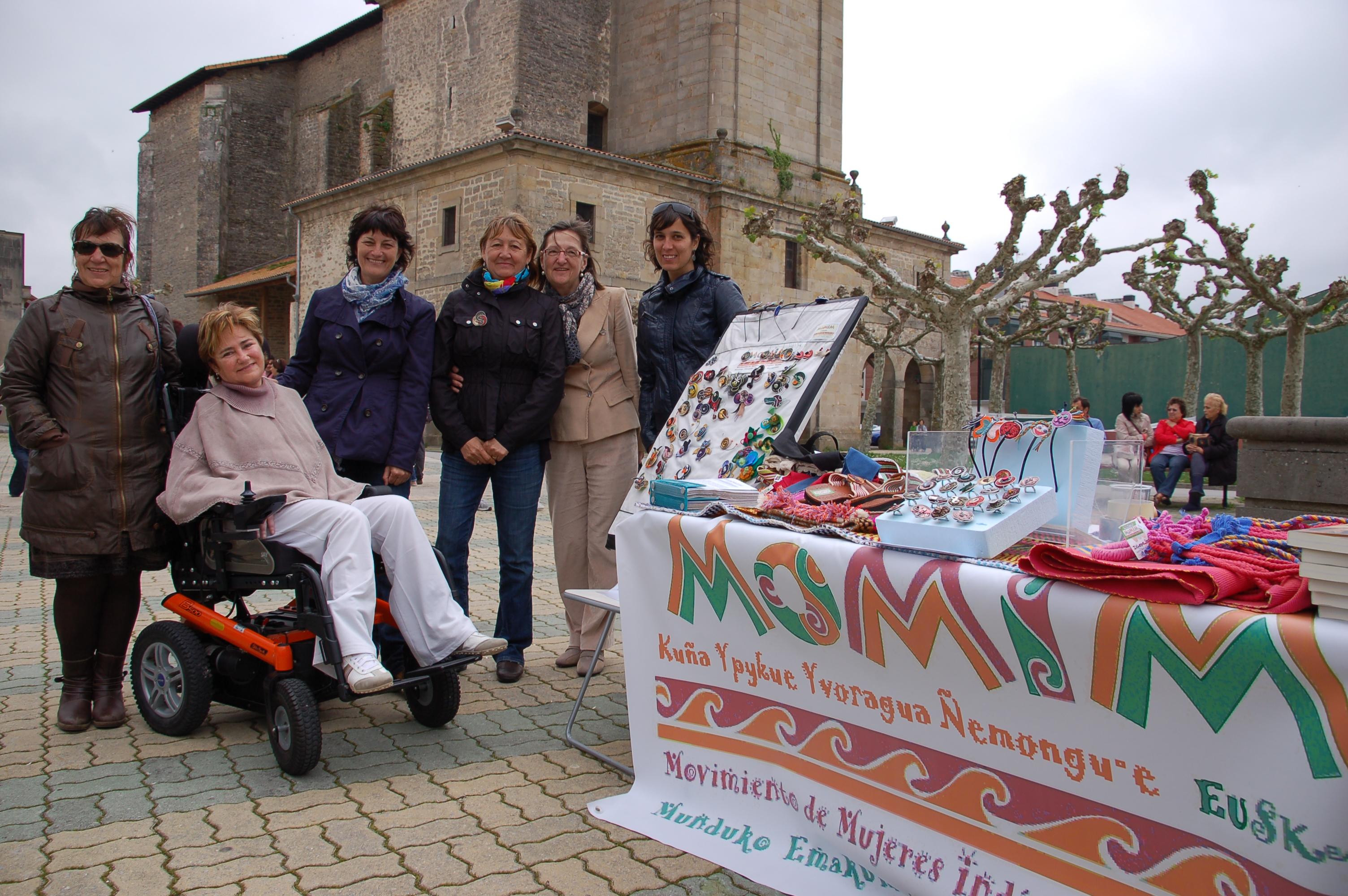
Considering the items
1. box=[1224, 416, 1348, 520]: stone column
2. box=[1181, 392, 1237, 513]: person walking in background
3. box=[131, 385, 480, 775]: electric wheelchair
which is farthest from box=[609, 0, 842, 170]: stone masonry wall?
box=[131, 385, 480, 775]: electric wheelchair

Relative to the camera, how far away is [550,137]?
27.4 m

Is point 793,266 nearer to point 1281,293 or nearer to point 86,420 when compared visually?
point 1281,293

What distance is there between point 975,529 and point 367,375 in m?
2.78

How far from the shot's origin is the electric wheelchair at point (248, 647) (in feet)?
9.84

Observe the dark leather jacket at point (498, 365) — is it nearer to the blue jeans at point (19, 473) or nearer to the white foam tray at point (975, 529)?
the white foam tray at point (975, 529)

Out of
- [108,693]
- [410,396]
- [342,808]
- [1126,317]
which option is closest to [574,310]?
[410,396]

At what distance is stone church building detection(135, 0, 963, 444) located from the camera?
80.0 feet

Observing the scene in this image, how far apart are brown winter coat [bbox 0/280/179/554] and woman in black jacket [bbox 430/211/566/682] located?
44.3 inches

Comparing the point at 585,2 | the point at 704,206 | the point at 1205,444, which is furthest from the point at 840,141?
the point at 1205,444

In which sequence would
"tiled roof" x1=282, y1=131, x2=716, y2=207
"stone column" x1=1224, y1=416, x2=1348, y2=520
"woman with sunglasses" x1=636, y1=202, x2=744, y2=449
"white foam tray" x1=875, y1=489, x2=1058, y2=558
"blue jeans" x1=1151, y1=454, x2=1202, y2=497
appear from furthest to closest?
1. "tiled roof" x1=282, y1=131, x2=716, y2=207
2. "blue jeans" x1=1151, y1=454, x2=1202, y2=497
3. "stone column" x1=1224, y1=416, x2=1348, y2=520
4. "woman with sunglasses" x1=636, y1=202, x2=744, y2=449
5. "white foam tray" x1=875, y1=489, x2=1058, y2=558

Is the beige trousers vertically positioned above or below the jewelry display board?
below

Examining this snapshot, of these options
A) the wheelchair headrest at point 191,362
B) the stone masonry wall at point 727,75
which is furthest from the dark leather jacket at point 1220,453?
the stone masonry wall at point 727,75

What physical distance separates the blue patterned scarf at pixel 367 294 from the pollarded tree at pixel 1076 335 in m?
24.8

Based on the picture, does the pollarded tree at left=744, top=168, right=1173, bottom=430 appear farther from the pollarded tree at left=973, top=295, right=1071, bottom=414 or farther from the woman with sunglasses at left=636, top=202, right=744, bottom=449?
the woman with sunglasses at left=636, top=202, right=744, bottom=449
